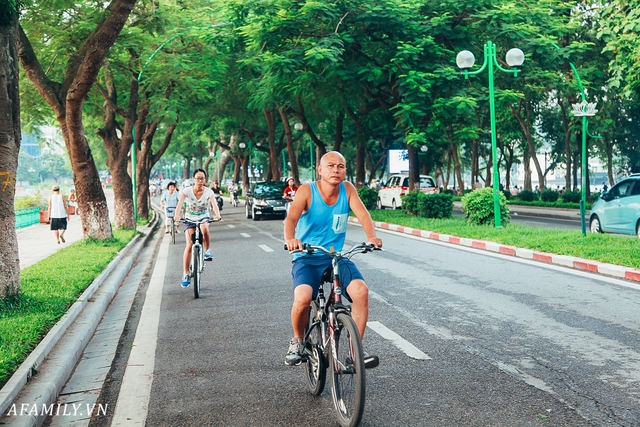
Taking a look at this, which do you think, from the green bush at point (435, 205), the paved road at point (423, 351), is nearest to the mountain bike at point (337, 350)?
the paved road at point (423, 351)

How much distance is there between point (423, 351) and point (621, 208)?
12345 millimetres

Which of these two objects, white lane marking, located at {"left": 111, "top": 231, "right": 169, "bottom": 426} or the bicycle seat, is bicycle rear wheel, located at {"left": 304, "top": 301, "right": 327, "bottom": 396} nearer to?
the bicycle seat

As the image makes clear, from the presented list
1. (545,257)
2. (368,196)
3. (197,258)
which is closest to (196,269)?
(197,258)

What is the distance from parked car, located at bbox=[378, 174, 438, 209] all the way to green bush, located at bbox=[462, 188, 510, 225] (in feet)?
42.1

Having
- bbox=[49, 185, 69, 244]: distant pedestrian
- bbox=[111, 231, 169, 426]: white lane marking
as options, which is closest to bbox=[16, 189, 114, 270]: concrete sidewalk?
bbox=[49, 185, 69, 244]: distant pedestrian

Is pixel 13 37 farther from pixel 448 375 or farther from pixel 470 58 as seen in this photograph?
pixel 470 58

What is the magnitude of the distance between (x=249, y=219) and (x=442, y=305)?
24.3 metres

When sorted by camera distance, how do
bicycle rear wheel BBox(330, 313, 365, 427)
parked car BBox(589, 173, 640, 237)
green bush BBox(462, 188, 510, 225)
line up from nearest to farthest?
1. bicycle rear wheel BBox(330, 313, 365, 427)
2. parked car BBox(589, 173, 640, 237)
3. green bush BBox(462, 188, 510, 225)

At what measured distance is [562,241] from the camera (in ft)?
50.3

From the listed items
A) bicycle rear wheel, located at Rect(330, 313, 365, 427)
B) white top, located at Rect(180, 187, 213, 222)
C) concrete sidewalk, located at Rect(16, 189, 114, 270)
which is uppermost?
white top, located at Rect(180, 187, 213, 222)

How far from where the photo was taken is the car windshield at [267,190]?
31.7 m

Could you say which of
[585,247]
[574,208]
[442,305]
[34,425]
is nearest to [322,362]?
[34,425]

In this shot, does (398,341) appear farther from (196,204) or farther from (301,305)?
A: (196,204)

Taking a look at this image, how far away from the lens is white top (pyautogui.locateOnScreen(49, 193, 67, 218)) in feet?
69.2
